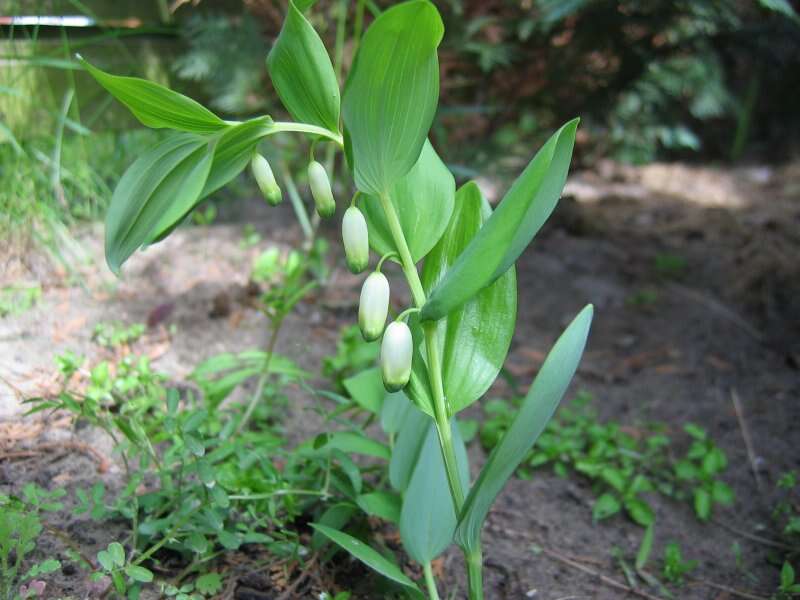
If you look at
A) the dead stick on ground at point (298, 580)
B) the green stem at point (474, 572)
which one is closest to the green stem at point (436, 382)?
the green stem at point (474, 572)

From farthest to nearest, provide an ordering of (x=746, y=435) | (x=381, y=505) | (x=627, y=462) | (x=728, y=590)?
(x=746, y=435), (x=627, y=462), (x=728, y=590), (x=381, y=505)

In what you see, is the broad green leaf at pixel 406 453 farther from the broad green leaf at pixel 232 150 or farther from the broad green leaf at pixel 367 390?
the broad green leaf at pixel 232 150

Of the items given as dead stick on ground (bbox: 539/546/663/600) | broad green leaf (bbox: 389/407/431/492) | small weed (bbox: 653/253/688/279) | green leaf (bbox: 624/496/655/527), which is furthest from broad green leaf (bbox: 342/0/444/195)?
small weed (bbox: 653/253/688/279)

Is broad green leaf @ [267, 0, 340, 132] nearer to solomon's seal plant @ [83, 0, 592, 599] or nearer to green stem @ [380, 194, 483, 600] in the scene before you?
solomon's seal plant @ [83, 0, 592, 599]

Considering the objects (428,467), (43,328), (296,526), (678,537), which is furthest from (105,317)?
(678,537)

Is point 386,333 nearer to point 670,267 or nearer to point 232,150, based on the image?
point 232,150

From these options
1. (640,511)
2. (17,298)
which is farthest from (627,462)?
(17,298)

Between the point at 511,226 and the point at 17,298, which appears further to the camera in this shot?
the point at 17,298
